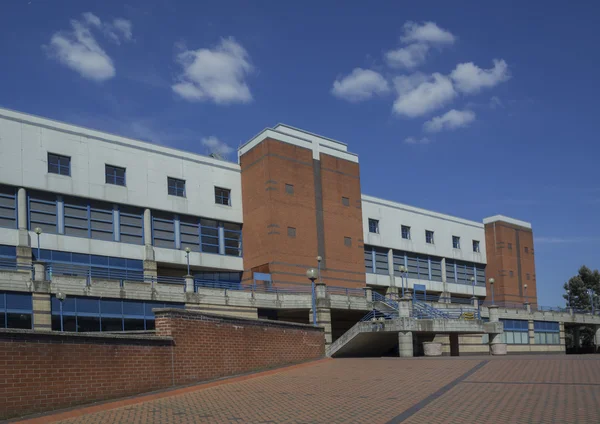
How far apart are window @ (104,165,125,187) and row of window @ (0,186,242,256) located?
140cm

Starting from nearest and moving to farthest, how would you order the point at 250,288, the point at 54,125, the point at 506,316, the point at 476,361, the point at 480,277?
the point at 476,361, the point at 54,125, the point at 250,288, the point at 506,316, the point at 480,277

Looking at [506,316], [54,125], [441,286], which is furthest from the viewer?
[441,286]

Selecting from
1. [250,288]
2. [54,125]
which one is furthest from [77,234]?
[250,288]

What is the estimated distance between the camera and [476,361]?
71.1 ft

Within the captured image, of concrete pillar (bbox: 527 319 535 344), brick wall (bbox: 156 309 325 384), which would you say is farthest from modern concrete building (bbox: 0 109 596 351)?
brick wall (bbox: 156 309 325 384)

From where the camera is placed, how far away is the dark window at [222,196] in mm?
41625

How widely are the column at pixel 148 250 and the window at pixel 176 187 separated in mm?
2310

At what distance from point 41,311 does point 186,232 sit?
12629mm

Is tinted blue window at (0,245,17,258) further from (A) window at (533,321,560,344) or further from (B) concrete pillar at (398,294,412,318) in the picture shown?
(A) window at (533,321,560,344)

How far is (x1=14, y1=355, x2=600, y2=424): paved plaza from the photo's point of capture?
1173cm

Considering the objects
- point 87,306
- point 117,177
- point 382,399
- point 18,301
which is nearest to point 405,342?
point 87,306

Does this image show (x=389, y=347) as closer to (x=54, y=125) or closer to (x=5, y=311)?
(x=5, y=311)

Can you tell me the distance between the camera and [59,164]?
3419 centimetres

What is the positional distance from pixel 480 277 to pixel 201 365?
161 feet
